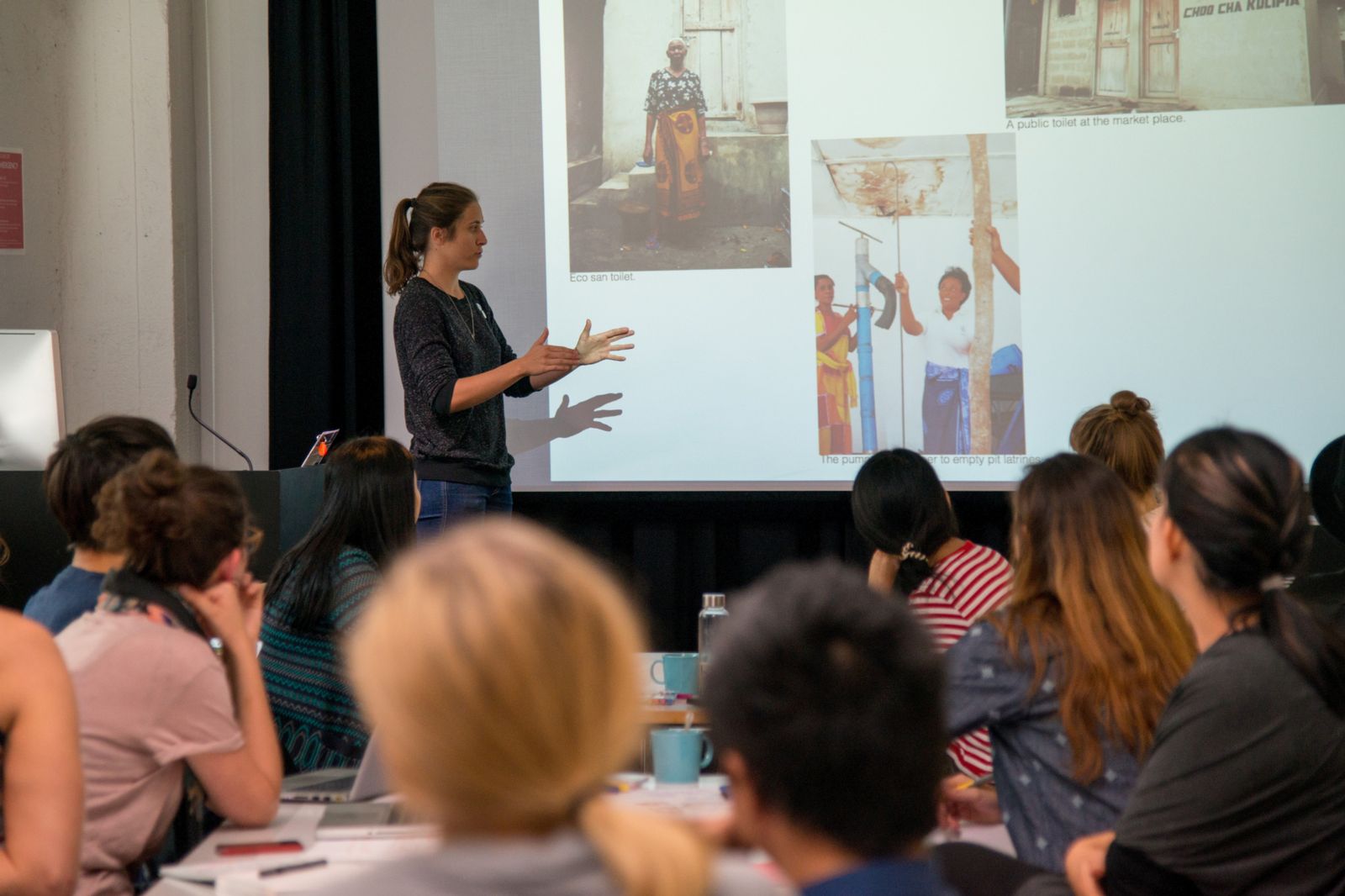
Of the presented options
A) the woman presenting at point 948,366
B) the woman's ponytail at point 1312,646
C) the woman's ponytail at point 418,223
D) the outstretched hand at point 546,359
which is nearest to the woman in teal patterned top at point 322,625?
the outstretched hand at point 546,359

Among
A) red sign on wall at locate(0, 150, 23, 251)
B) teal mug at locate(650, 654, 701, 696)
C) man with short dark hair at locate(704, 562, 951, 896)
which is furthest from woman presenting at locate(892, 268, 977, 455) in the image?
man with short dark hair at locate(704, 562, 951, 896)

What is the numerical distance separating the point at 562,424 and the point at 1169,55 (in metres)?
2.17

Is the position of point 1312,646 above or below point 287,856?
above

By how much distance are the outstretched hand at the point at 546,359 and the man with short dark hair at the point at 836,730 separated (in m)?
2.68

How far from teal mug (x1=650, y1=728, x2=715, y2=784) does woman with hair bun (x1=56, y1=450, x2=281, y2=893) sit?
0.52 metres

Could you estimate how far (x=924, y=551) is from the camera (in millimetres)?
2604

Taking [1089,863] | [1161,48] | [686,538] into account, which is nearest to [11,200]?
[686,538]

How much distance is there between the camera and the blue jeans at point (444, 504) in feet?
11.5

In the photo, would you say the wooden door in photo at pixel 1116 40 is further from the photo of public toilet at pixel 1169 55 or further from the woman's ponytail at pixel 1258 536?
the woman's ponytail at pixel 1258 536

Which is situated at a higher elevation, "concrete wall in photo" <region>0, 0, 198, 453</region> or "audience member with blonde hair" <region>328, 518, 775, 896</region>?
"concrete wall in photo" <region>0, 0, 198, 453</region>

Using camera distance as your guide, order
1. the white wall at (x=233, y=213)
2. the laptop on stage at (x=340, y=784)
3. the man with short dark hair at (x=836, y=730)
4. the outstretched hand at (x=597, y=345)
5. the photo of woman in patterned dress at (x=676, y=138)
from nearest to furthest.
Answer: the man with short dark hair at (x=836, y=730) → the laptop on stage at (x=340, y=784) → the outstretched hand at (x=597, y=345) → the photo of woman in patterned dress at (x=676, y=138) → the white wall at (x=233, y=213)

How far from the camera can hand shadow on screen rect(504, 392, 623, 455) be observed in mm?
4156

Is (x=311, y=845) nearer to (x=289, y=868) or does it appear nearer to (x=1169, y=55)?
(x=289, y=868)

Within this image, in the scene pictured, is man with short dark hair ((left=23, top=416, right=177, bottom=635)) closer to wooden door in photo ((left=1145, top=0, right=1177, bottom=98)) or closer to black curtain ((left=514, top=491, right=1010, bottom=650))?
black curtain ((left=514, top=491, right=1010, bottom=650))
